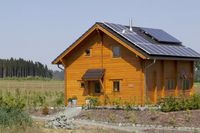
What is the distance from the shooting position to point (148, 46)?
34.4m

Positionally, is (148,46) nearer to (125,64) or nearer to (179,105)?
(125,64)

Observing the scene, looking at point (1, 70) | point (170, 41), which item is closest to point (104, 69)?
point (170, 41)

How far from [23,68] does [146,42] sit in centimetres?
10559

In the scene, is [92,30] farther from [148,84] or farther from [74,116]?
[74,116]

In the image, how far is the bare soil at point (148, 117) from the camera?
926 inches

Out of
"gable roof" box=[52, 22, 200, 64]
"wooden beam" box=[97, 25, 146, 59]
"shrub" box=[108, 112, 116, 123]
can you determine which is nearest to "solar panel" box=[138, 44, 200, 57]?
"gable roof" box=[52, 22, 200, 64]

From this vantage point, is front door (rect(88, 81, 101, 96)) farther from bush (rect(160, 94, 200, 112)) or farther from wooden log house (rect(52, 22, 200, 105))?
bush (rect(160, 94, 200, 112))

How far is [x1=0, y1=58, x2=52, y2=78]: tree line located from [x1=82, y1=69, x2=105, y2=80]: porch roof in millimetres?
99741

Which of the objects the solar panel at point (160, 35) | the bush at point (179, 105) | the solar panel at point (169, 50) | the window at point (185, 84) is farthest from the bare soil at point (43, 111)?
the window at point (185, 84)

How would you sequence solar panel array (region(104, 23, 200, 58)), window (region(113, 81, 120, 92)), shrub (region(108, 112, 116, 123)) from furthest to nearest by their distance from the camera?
1. window (region(113, 81, 120, 92))
2. solar panel array (region(104, 23, 200, 58))
3. shrub (region(108, 112, 116, 123))

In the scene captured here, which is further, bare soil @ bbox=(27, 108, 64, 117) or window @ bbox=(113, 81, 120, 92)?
window @ bbox=(113, 81, 120, 92)

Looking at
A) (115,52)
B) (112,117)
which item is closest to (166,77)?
(115,52)

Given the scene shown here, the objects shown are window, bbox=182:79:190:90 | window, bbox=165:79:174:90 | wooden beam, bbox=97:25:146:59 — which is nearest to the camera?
wooden beam, bbox=97:25:146:59

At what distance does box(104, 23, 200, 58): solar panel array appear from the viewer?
33.8 m
